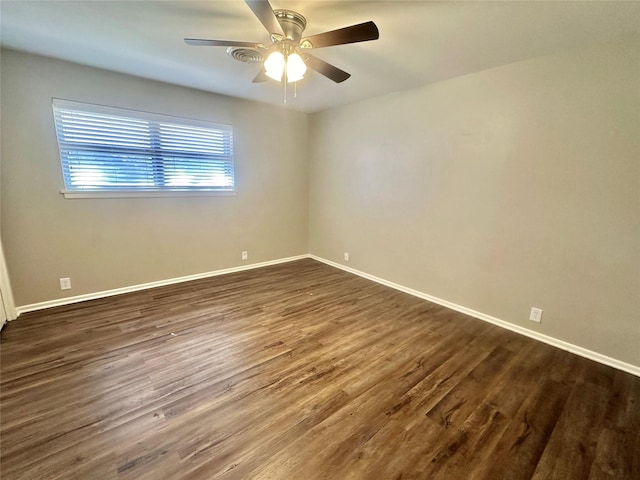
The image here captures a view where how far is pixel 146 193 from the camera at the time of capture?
3.34 metres

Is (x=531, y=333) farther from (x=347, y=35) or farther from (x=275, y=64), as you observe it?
(x=275, y=64)

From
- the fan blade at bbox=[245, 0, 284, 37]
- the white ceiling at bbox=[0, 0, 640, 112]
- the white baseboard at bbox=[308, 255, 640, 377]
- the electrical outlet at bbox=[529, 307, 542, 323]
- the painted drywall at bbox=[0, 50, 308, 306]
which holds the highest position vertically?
the white ceiling at bbox=[0, 0, 640, 112]

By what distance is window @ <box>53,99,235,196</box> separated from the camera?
287 cm

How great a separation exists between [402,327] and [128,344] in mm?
2430

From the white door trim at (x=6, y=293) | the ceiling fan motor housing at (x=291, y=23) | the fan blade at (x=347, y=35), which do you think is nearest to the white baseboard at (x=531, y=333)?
the fan blade at (x=347, y=35)

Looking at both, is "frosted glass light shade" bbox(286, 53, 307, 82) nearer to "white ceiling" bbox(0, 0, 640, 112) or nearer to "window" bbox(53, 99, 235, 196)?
"white ceiling" bbox(0, 0, 640, 112)

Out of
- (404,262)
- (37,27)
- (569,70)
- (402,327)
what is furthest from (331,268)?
(37,27)

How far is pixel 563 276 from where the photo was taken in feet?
7.88

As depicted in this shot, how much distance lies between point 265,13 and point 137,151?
2.54m

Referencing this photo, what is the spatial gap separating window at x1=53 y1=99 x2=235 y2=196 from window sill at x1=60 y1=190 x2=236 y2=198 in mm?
21

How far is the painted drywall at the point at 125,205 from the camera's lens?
264 cm

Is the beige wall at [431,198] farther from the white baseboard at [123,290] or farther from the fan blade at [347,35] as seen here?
the fan blade at [347,35]

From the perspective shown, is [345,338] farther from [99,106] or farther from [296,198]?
[99,106]

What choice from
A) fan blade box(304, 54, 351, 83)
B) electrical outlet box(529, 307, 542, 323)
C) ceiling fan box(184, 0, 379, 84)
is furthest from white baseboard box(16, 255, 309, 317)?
electrical outlet box(529, 307, 542, 323)
